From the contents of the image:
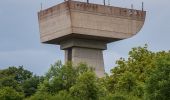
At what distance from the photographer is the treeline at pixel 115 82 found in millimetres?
38125

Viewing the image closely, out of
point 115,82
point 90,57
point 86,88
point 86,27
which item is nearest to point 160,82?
point 86,88

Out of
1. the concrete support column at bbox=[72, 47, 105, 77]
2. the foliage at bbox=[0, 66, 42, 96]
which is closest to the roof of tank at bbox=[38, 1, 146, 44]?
the concrete support column at bbox=[72, 47, 105, 77]

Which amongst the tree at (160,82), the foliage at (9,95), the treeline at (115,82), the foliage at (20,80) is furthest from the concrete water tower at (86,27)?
the tree at (160,82)

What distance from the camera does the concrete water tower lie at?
204 ft

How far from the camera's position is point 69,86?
49000 millimetres

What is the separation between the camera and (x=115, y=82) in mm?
51875

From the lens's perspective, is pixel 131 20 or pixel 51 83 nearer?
pixel 51 83

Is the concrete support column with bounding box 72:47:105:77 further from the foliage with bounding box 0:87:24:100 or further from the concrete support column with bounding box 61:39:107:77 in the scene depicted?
the foliage with bounding box 0:87:24:100

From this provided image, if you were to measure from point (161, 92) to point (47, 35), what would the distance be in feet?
93.3

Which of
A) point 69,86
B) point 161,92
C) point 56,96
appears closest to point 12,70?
point 69,86

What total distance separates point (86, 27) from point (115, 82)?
37.7ft

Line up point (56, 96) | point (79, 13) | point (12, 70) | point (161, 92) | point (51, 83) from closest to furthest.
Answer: point (161, 92)
point (56, 96)
point (51, 83)
point (79, 13)
point (12, 70)

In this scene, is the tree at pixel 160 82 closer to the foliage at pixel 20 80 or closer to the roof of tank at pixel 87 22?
the roof of tank at pixel 87 22

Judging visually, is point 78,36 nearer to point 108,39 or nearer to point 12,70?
point 108,39
